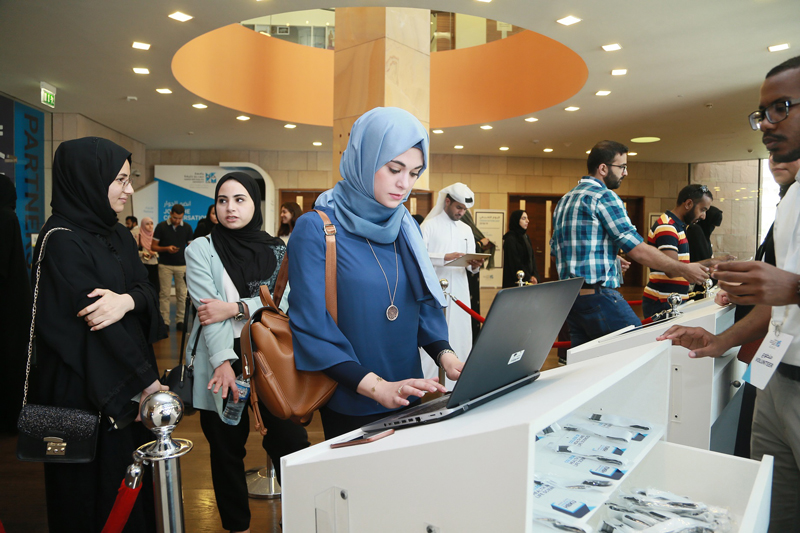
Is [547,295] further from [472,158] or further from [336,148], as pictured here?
[472,158]

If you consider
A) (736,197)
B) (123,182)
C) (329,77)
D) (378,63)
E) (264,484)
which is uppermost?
(329,77)

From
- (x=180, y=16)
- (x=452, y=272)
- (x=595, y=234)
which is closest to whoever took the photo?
(x=595, y=234)

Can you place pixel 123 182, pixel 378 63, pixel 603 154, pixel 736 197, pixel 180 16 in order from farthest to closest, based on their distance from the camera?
pixel 736 197 < pixel 180 16 < pixel 378 63 < pixel 603 154 < pixel 123 182

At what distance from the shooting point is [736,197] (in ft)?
48.5

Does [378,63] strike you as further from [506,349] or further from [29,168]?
[29,168]

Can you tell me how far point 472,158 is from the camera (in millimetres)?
14297

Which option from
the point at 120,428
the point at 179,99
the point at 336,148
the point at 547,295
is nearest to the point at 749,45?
the point at 336,148

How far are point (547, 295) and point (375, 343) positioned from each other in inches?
22.5

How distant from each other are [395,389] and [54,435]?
3.63ft

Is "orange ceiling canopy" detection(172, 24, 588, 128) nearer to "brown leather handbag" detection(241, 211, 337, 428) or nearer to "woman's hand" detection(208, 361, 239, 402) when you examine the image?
"woman's hand" detection(208, 361, 239, 402)

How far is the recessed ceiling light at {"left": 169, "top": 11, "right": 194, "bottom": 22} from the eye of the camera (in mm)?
5492

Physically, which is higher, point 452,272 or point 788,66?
point 788,66

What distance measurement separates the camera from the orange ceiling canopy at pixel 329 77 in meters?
8.20

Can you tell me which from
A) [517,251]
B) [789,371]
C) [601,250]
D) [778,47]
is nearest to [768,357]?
[789,371]
